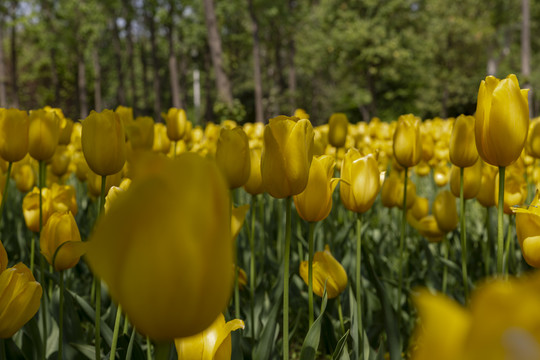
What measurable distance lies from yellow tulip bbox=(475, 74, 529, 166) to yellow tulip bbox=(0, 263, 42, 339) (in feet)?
3.32

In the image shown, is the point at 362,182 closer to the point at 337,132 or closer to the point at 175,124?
the point at 337,132

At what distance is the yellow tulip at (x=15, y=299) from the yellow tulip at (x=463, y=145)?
1.25 m

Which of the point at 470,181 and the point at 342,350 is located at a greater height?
the point at 470,181

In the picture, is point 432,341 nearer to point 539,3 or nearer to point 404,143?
point 404,143

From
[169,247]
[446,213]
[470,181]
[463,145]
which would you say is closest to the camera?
[169,247]

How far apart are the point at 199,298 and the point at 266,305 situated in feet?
4.93

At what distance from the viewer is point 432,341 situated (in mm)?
323

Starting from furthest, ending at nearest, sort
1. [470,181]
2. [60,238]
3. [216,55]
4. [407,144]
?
[216,55], [470,181], [407,144], [60,238]

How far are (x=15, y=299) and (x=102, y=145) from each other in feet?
1.55

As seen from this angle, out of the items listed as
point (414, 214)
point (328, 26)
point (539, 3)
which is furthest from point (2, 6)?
point (539, 3)

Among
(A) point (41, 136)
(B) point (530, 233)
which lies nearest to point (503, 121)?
(B) point (530, 233)

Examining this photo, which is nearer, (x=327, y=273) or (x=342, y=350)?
(x=342, y=350)

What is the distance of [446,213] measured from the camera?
1993mm

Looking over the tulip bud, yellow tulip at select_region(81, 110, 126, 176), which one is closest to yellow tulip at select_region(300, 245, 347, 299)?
yellow tulip at select_region(81, 110, 126, 176)
